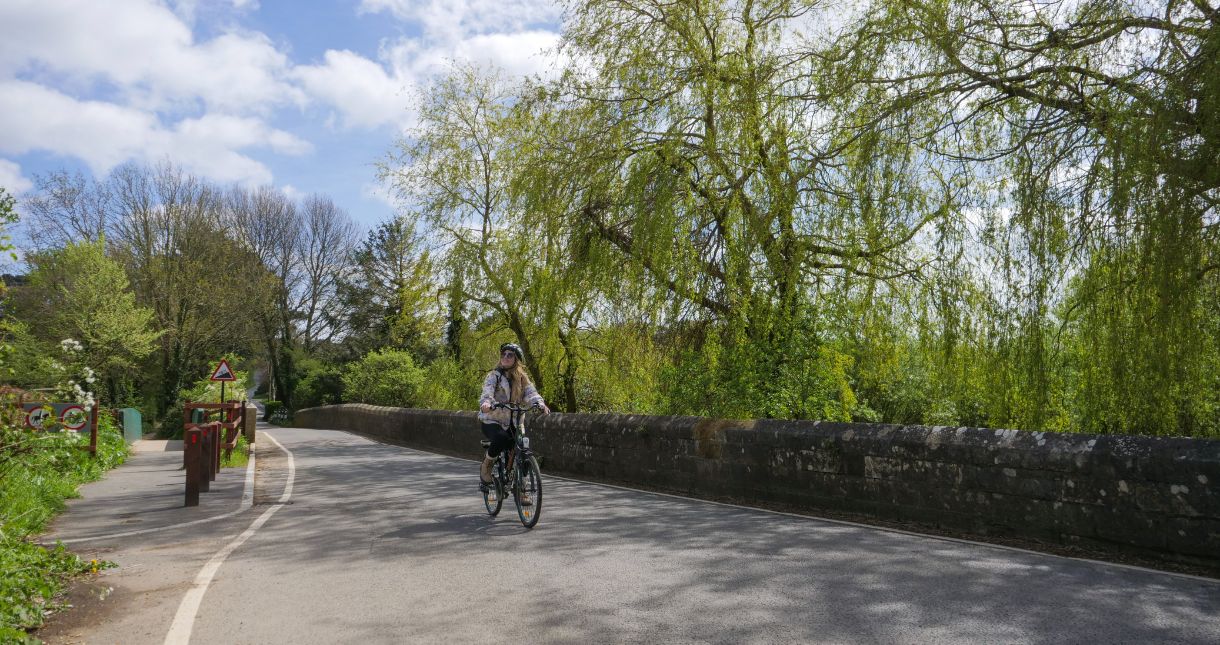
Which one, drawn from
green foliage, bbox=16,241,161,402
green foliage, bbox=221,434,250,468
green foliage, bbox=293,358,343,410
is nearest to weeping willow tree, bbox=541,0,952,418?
green foliage, bbox=221,434,250,468

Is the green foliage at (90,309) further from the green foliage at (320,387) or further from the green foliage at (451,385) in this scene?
the green foliage at (451,385)

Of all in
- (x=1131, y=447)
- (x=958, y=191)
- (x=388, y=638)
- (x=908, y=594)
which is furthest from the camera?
(x=958, y=191)

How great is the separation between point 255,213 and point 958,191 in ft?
147

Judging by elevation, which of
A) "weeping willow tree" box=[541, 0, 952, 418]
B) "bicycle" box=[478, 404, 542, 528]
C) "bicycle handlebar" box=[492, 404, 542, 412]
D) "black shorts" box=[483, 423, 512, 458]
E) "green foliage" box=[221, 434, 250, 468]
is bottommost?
"green foliage" box=[221, 434, 250, 468]

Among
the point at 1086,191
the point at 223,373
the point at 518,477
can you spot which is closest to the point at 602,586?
the point at 518,477

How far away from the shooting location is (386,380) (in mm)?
36844

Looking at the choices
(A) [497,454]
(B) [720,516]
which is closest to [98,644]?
(A) [497,454]

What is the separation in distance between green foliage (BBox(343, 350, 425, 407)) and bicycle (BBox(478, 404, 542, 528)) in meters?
26.8

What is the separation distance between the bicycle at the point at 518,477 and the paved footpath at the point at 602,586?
0.21 m

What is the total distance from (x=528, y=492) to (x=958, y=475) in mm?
3897

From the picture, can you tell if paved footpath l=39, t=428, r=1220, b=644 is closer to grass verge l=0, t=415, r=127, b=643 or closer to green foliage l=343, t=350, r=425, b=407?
grass verge l=0, t=415, r=127, b=643

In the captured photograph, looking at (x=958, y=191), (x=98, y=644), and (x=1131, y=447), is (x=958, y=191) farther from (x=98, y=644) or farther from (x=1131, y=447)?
(x=98, y=644)

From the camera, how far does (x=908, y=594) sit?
5137 mm

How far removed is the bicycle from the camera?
319 inches
